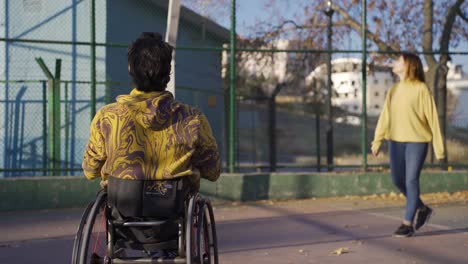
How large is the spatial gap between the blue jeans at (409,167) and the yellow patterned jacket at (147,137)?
364 centimetres

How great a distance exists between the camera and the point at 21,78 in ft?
45.9

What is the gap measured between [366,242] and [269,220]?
5.55 feet

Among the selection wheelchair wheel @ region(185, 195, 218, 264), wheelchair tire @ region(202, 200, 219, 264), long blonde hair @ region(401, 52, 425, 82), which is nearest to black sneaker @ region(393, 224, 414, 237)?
long blonde hair @ region(401, 52, 425, 82)

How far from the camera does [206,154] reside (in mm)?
3857

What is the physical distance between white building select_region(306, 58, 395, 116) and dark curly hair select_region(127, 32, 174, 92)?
743 cm

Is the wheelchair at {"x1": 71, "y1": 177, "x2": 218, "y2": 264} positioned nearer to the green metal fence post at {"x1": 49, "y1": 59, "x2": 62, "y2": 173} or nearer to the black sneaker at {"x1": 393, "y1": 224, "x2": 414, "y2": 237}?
the black sneaker at {"x1": 393, "y1": 224, "x2": 414, "y2": 237}

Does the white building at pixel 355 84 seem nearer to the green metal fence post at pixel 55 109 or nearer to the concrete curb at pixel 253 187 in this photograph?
the concrete curb at pixel 253 187

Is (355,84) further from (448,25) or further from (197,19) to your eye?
(448,25)

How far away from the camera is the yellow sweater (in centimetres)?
693

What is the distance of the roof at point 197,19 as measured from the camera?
13.4m

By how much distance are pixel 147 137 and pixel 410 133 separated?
3.92 meters

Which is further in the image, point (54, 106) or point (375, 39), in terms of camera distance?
point (375, 39)

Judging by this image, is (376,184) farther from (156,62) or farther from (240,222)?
(156,62)

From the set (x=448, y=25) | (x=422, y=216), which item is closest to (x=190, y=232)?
(x=422, y=216)
